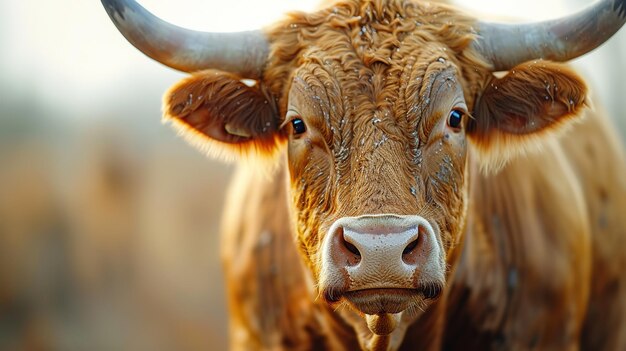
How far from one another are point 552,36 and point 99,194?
11872mm

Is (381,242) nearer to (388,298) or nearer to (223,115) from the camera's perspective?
(388,298)

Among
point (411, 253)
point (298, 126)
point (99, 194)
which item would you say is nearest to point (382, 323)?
point (411, 253)

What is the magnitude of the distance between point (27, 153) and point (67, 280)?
2.11 metres

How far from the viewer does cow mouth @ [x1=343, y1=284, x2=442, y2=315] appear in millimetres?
3369

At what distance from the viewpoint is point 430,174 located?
372cm

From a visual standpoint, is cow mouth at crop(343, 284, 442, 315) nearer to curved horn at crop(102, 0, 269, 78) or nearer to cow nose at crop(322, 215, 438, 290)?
cow nose at crop(322, 215, 438, 290)

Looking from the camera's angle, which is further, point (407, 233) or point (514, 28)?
point (514, 28)

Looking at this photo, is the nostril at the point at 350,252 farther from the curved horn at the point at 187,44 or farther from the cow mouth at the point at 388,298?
the curved horn at the point at 187,44

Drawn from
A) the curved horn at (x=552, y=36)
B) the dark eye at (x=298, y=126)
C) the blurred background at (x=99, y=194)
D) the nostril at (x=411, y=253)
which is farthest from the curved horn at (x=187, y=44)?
the blurred background at (x=99, y=194)

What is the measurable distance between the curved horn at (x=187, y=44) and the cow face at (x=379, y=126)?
0.07 meters

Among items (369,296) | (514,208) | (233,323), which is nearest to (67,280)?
(233,323)

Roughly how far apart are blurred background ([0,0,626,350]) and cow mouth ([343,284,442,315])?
28.0 feet

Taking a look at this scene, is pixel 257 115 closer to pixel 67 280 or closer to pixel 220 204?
pixel 220 204

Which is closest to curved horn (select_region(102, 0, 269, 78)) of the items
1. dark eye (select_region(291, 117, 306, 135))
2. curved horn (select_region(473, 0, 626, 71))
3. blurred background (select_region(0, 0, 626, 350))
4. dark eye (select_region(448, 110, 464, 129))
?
dark eye (select_region(291, 117, 306, 135))
